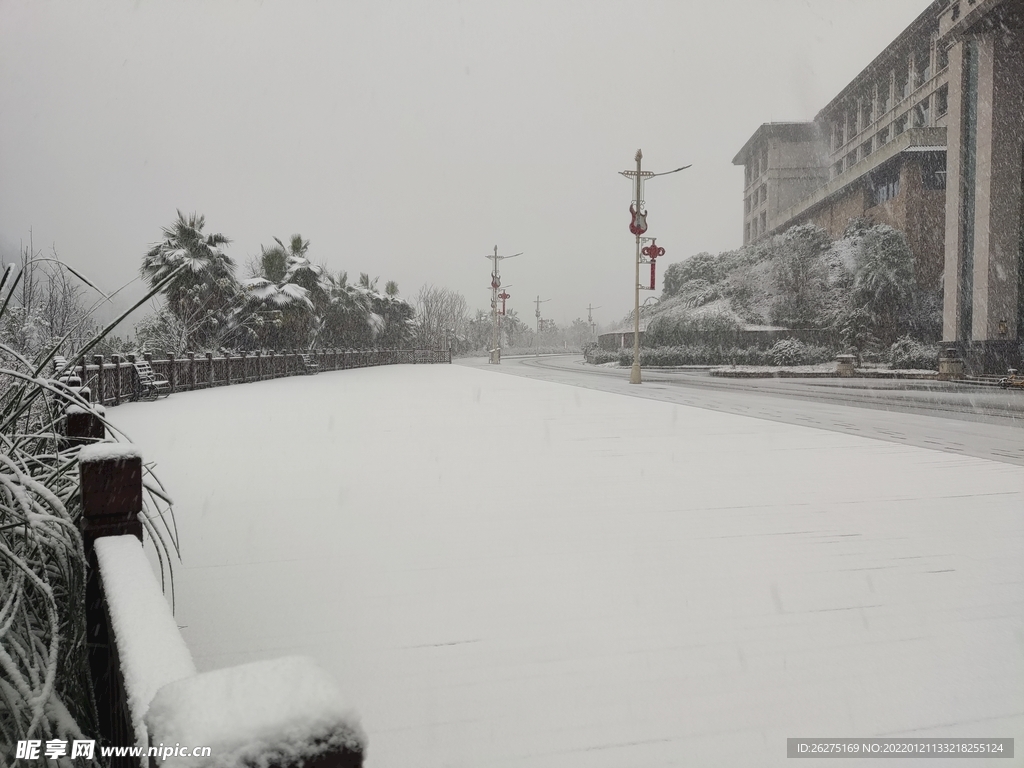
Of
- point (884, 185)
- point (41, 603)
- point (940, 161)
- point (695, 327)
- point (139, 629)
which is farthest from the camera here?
point (695, 327)

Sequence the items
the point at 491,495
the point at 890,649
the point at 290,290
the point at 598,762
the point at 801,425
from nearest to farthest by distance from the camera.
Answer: the point at 598,762 < the point at 890,649 < the point at 491,495 < the point at 801,425 < the point at 290,290

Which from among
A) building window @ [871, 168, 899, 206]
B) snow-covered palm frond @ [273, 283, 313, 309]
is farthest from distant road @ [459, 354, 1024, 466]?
building window @ [871, 168, 899, 206]

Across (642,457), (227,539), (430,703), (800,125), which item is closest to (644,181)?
(642,457)

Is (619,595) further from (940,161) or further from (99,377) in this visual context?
(940,161)

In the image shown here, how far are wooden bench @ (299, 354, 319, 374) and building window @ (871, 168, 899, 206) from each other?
3013 cm

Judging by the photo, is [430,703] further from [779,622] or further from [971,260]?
[971,260]

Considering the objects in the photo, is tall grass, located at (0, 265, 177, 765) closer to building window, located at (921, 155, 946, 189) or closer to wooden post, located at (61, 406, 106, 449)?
wooden post, located at (61, 406, 106, 449)

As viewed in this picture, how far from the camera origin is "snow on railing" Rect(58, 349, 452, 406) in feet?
43.0

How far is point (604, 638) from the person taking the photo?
2975mm

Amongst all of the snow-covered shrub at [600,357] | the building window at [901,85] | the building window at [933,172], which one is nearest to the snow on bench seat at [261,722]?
the building window at [933,172]

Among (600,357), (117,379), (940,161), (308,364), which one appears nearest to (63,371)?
(117,379)

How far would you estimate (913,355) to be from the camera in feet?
87.1

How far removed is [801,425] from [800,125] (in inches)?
2205

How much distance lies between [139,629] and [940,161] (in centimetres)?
4018
